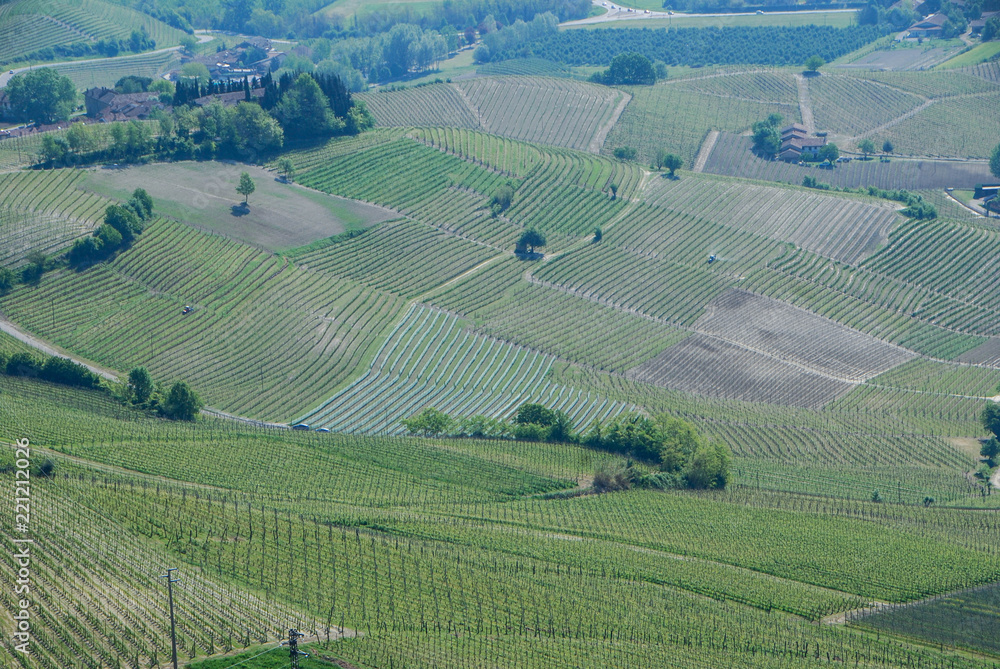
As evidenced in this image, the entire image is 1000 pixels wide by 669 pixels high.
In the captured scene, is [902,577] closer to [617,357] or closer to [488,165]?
[617,357]

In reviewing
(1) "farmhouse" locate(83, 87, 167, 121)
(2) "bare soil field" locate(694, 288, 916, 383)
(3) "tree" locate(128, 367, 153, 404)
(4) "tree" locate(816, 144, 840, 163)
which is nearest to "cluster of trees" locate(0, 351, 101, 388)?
(3) "tree" locate(128, 367, 153, 404)

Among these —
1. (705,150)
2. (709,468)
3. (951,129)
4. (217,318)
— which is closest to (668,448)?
(709,468)

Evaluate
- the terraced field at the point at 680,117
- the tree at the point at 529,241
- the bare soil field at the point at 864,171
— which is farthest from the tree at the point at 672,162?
the tree at the point at 529,241

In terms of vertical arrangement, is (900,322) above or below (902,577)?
below

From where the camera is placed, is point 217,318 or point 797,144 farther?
point 797,144

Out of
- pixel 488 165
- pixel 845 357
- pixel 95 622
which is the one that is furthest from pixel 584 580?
pixel 488 165

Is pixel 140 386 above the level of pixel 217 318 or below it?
above

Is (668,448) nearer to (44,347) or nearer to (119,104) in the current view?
(44,347)
